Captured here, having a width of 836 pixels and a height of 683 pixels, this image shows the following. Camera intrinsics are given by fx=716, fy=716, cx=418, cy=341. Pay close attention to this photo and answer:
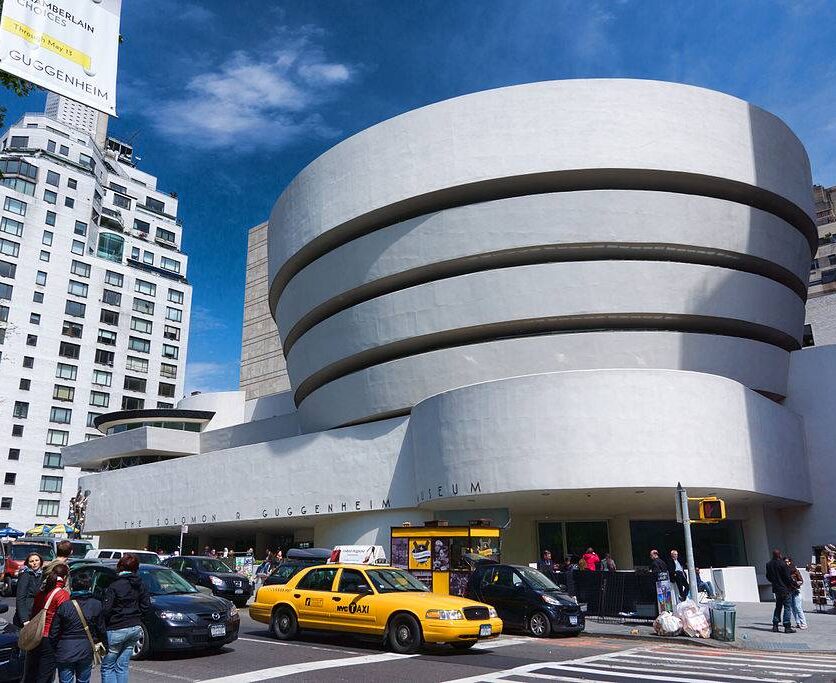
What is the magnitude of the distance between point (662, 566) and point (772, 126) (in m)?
24.9

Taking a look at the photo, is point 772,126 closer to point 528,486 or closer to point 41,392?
point 528,486

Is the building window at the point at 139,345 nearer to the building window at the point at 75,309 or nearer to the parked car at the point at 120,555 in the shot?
the building window at the point at 75,309

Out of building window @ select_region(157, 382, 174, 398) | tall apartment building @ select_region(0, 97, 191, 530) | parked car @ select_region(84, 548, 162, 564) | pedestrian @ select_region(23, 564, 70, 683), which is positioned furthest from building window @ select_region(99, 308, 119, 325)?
pedestrian @ select_region(23, 564, 70, 683)

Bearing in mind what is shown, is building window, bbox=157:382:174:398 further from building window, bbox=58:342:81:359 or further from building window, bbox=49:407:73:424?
building window, bbox=49:407:73:424

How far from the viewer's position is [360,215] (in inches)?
1373

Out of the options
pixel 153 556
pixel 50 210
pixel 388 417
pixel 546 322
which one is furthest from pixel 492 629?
pixel 50 210

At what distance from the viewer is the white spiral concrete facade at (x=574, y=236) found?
103 feet

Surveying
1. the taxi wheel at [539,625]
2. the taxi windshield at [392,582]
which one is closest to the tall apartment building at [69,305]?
the taxi windshield at [392,582]

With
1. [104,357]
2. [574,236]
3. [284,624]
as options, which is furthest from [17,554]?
[104,357]

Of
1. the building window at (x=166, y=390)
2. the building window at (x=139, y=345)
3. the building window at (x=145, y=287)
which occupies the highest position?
the building window at (x=145, y=287)

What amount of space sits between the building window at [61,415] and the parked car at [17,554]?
45692mm

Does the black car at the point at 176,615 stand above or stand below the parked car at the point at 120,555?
below

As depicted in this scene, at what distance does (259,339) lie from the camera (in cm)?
7262

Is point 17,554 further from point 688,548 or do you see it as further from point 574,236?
point 574,236
